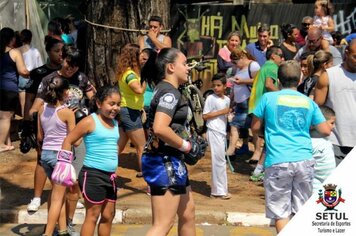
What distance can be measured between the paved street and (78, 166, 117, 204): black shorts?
4.11ft

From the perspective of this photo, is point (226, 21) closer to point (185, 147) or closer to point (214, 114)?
point (214, 114)

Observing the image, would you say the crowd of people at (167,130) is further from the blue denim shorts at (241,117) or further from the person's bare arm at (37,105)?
the blue denim shorts at (241,117)

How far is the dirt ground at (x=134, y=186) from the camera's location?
9289 mm

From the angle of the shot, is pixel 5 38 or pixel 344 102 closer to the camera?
pixel 344 102

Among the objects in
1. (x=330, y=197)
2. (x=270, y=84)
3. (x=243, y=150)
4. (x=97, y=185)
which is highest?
(x=330, y=197)

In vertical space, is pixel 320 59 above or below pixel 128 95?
above

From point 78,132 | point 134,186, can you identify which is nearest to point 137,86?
point 134,186

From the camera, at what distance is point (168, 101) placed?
6301 mm

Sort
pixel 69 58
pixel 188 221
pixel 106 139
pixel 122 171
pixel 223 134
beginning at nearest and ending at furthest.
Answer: pixel 188 221
pixel 106 139
pixel 69 58
pixel 223 134
pixel 122 171

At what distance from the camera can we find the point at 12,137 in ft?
40.7

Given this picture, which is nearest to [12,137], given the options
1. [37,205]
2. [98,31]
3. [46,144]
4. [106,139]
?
[98,31]

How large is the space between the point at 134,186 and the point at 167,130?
390 centimetres

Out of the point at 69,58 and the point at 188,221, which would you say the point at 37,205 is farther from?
the point at 188,221

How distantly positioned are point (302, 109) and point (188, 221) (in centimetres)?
130
